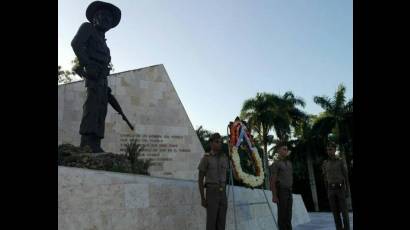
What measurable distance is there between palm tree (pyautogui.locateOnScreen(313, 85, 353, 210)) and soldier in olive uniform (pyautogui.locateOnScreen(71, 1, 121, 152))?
1281 inches

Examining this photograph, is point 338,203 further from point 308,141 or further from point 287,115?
point 308,141

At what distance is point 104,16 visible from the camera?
8531mm

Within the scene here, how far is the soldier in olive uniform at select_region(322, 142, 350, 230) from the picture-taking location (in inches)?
290

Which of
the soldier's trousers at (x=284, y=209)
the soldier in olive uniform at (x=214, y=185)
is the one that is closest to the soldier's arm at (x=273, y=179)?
the soldier's trousers at (x=284, y=209)

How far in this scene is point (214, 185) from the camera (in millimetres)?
6527

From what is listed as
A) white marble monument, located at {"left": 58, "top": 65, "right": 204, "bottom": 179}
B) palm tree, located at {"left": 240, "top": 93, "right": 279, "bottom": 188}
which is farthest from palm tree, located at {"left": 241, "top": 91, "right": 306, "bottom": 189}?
white marble monument, located at {"left": 58, "top": 65, "right": 204, "bottom": 179}

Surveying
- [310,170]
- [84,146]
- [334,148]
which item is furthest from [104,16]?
[310,170]

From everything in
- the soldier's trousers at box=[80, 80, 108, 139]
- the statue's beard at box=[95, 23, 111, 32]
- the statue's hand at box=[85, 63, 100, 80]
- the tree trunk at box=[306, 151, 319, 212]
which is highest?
the statue's beard at box=[95, 23, 111, 32]

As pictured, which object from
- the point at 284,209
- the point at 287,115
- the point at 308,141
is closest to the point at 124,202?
the point at 284,209

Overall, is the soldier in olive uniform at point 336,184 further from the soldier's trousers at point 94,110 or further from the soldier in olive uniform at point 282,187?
the soldier's trousers at point 94,110

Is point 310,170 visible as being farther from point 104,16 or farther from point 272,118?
point 104,16

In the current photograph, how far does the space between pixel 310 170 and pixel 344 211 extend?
3341cm

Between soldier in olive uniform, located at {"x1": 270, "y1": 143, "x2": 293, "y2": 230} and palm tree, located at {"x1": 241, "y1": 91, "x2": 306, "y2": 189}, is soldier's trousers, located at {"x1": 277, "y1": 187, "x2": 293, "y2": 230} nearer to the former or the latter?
soldier in olive uniform, located at {"x1": 270, "y1": 143, "x2": 293, "y2": 230}
